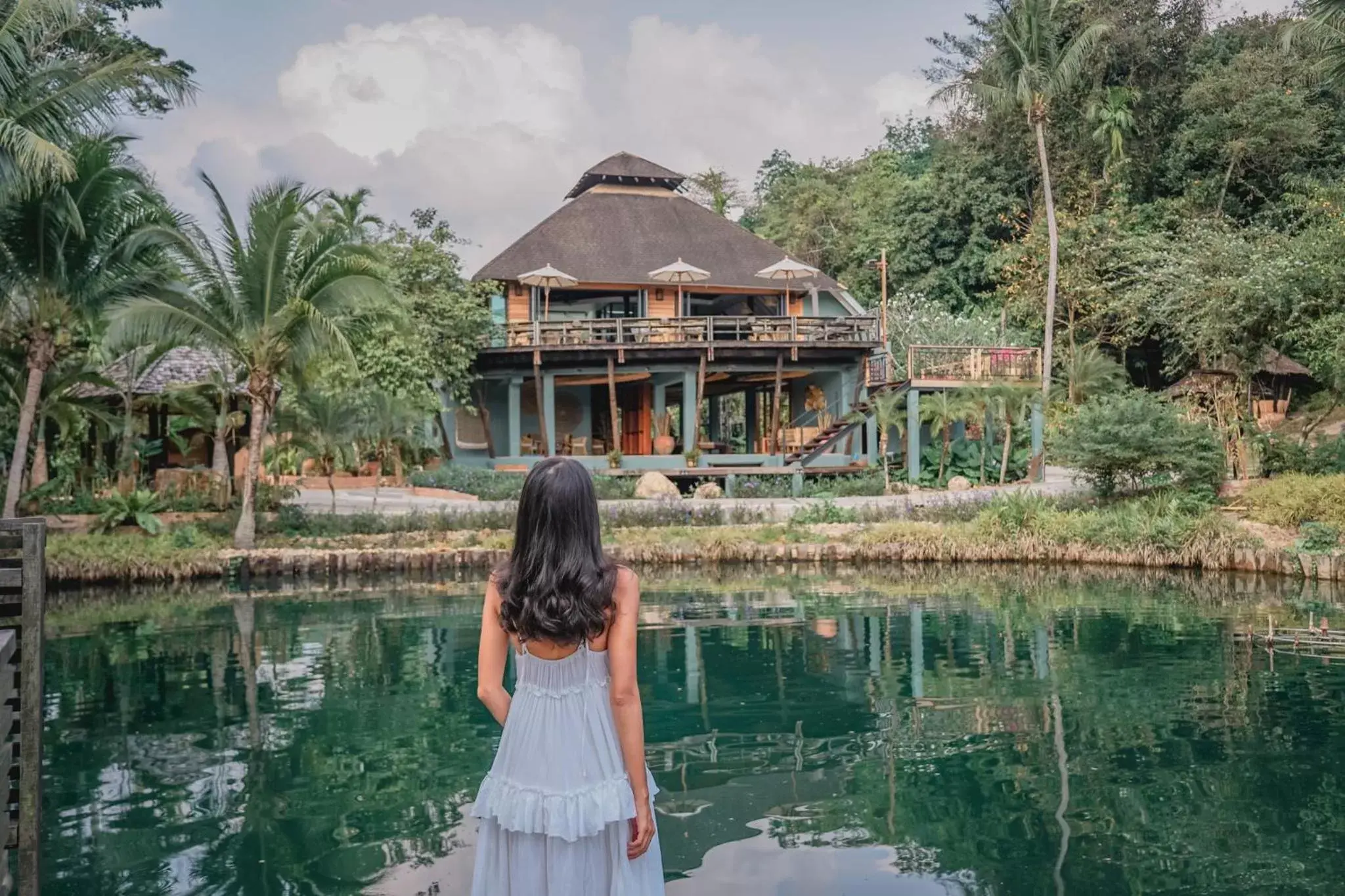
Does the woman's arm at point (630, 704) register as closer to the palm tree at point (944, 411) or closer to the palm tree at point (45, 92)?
the palm tree at point (45, 92)

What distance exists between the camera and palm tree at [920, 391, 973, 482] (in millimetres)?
25531

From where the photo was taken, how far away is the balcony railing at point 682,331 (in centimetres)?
2723

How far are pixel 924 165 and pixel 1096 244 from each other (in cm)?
1715

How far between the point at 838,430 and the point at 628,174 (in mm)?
10905

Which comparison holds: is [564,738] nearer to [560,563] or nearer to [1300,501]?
[560,563]

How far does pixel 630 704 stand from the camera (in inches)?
127

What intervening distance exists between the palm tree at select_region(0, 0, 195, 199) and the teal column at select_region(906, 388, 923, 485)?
1623 centimetres

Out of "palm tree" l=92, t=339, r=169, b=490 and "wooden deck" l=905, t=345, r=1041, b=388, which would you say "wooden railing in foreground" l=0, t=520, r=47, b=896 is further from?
"wooden deck" l=905, t=345, r=1041, b=388

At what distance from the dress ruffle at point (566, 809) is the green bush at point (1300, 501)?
1691 cm

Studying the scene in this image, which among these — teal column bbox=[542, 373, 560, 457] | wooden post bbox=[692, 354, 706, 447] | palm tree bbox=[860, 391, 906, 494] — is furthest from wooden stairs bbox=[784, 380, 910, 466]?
teal column bbox=[542, 373, 560, 457]

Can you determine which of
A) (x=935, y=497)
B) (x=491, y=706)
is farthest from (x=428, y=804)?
(x=935, y=497)

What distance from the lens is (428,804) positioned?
289 inches

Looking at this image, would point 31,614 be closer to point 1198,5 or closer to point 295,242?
point 295,242

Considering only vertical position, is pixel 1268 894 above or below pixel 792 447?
below
